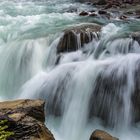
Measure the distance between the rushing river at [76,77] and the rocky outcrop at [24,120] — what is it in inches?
68.8

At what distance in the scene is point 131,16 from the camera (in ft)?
54.7

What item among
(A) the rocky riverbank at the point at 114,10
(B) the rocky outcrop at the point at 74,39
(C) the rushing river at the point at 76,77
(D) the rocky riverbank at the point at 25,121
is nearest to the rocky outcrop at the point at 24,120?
(D) the rocky riverbank at the point at 25,121

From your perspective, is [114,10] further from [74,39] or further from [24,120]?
[24,120]

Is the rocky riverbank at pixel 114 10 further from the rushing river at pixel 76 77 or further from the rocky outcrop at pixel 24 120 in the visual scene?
the rocky outcrop at pixel 24 120

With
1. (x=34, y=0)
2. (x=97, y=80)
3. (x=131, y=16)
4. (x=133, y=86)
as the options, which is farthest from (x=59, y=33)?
(x=34, y=0)

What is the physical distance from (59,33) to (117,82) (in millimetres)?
3876

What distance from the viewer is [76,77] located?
10578 mm

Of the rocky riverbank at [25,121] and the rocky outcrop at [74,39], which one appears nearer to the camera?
the rocky riverbank at [25,121]

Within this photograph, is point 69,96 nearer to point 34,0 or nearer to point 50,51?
point 50,51

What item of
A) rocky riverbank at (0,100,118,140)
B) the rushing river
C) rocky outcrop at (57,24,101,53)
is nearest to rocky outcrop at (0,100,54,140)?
rocky riverbank at (0,100,118,140)

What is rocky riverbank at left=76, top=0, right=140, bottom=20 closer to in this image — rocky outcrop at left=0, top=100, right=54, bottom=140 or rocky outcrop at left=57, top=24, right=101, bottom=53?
rocky outcrop at left=57, top=24, right=101, bottom=53

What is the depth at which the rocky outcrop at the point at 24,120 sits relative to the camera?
22.6 ft

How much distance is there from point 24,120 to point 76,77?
3.69 meters

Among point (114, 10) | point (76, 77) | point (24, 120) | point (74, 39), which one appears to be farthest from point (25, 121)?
point (114, 10)
